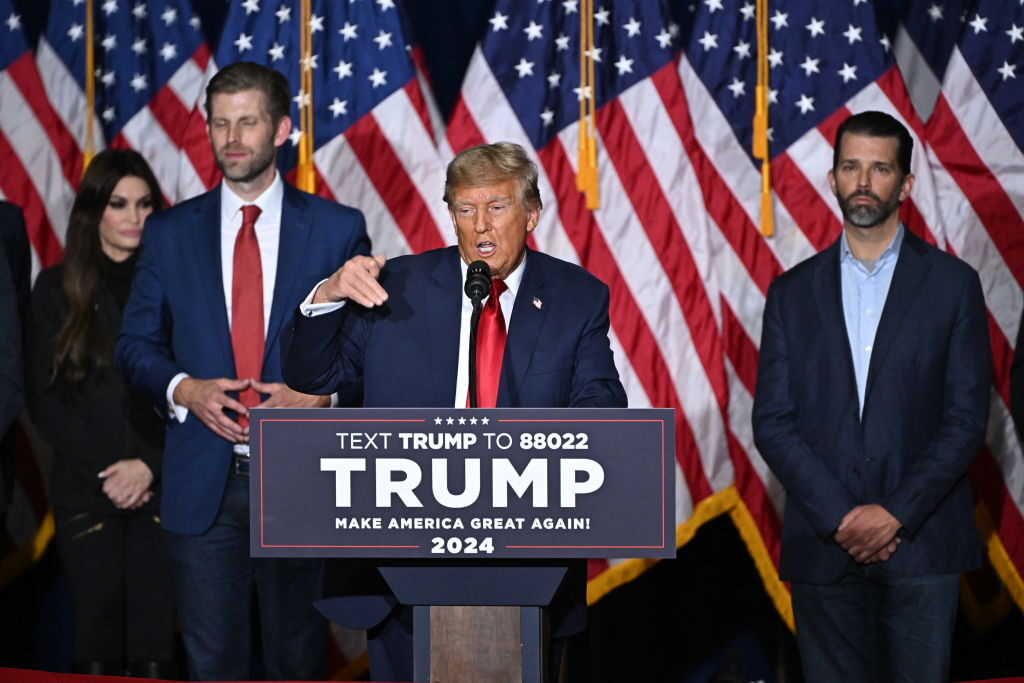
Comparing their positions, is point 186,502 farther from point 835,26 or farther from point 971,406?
point 835,26

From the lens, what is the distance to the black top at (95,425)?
12.2 feet

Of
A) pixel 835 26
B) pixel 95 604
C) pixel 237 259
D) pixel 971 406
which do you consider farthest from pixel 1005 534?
pixel 95 604

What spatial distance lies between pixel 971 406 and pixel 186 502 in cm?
201

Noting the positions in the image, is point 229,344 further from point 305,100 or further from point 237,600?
point 305,100

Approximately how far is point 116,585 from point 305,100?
161 centimetres

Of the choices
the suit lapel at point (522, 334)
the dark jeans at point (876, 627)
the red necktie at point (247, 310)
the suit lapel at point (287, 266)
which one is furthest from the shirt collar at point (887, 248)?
the red necktie at point (247, 310)

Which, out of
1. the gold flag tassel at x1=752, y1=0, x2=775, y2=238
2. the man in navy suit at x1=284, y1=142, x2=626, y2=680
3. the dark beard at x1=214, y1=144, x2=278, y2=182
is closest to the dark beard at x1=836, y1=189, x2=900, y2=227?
the gold flag tassel at x1=752, y1=0, x2=775, y2=238

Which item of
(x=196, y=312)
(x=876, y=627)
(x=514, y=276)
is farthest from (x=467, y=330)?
(x=876, y=627)

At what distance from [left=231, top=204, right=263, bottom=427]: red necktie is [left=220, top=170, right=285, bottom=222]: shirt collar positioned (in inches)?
4.0

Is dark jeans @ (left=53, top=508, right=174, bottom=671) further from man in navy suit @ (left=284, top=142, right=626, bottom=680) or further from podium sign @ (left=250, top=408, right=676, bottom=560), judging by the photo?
podium sign @ (left=250, top=408, right=676, bottom=560)

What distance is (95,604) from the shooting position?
12.1 feet

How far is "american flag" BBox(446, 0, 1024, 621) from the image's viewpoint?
409 centimetres

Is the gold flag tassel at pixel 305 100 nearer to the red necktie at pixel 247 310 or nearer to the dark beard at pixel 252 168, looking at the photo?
the dark beard at pixel 252 168

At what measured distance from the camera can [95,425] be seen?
374 cm
